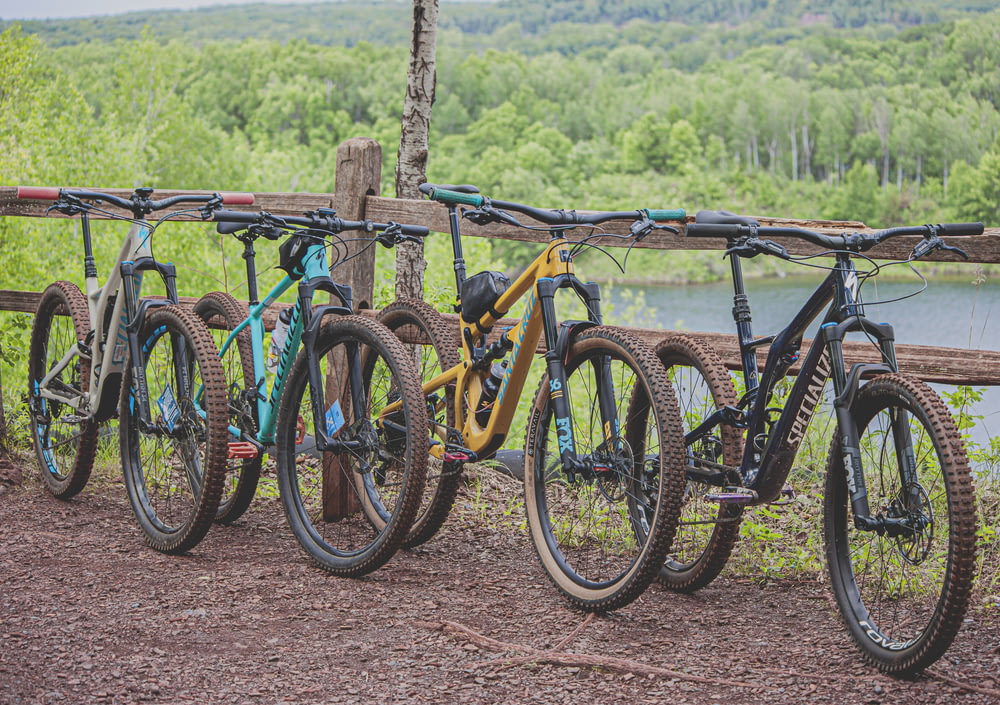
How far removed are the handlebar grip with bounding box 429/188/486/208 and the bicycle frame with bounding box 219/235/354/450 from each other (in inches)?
22.0

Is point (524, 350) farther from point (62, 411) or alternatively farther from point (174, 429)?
point (62, 411)

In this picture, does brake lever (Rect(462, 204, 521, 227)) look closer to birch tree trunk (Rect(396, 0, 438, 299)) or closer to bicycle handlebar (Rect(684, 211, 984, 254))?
bicycle handlebar (Rect(684, 211, 984, 254))

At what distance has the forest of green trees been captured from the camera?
155 ft

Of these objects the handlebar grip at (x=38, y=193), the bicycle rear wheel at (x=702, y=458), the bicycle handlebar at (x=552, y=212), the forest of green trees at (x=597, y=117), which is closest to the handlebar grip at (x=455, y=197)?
the bicycle handlebar at (x=552, y=212)

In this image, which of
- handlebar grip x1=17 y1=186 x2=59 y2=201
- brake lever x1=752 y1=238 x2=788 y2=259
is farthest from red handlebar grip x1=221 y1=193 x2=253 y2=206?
brake lever x1=752 y1=238 x2=788 y2=259

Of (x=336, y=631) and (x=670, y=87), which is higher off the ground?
(x=670, y=87)

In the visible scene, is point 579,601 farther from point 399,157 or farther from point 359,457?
point 399,157

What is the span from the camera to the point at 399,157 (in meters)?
6.45

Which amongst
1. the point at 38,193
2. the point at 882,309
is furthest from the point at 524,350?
the point at 882,309

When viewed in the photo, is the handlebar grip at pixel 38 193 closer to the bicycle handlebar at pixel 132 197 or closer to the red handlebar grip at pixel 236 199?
the bicycle handlebar at pixel 132 197

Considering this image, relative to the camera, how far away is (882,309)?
15.3 m

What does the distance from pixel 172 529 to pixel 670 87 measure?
91.9m

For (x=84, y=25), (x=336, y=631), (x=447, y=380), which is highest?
(x=84, y=25)

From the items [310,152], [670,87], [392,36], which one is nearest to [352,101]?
[310,152]
